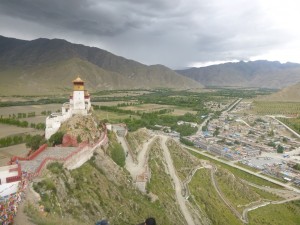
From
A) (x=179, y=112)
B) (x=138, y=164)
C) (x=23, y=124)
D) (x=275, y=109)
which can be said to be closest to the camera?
(x=138, y=164)

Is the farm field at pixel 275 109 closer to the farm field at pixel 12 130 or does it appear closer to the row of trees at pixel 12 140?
the farm field at pixel 12 130

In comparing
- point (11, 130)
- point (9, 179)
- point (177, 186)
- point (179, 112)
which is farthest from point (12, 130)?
point (179, 112)

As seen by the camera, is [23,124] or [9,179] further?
[23,124]

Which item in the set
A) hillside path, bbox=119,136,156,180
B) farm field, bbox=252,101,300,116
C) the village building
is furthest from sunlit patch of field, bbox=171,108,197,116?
the village building

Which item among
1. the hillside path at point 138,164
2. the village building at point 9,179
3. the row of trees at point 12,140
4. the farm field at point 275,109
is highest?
the village building at point 9,179

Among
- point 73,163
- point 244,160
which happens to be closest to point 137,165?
point 73,163

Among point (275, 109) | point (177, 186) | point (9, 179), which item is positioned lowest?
point (275, 109)

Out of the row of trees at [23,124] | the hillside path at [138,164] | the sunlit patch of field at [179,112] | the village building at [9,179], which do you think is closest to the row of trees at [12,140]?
the row of trees at [23,124]

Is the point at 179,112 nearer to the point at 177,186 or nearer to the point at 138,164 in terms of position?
the point at 177,186

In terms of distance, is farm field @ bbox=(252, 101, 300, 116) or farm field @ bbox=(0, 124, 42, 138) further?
farm field @ bbox=(252, 101, 300, 116)

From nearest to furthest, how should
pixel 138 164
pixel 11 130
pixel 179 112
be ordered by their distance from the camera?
pixel 138 164, pixel 11 130, pixel 179 112

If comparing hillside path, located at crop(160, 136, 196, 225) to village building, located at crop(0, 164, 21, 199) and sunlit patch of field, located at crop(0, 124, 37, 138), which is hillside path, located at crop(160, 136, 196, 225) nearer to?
village building, located at crop(0, 164, 21, 199)
